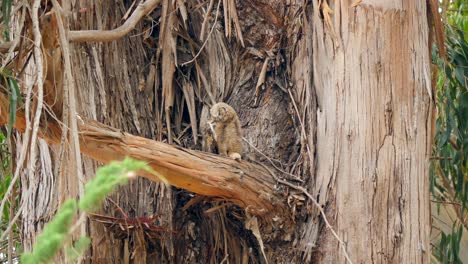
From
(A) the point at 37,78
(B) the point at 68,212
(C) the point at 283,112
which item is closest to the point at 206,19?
(C) the point at 283,112

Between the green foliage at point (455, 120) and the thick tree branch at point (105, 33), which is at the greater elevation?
the thick tree branch at point (105, 33)

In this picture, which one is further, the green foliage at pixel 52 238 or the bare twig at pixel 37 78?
the bare twig at pixel 37 78

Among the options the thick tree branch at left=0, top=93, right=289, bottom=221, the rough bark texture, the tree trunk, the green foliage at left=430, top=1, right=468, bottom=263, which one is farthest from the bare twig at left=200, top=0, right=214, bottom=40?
the green foliage at left=430, top=1, right=468, bottom=263

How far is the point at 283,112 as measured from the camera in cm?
373

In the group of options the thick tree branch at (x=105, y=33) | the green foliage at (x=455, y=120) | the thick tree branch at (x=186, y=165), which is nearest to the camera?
the thick tree branch at (x=186, y=165)

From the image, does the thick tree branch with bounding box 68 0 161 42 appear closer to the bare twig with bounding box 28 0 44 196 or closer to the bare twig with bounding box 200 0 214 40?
the bare twig with bounding box 28 0 44 196

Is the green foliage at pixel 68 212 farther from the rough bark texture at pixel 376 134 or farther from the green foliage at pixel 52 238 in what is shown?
the rough bark texture at pixel 376 134

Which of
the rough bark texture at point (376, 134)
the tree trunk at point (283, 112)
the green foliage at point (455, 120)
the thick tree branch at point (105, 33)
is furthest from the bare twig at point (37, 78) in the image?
the green foliage at point (455, 120)

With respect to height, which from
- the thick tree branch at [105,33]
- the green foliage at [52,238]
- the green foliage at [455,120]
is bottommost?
the green foliage at [455,120]

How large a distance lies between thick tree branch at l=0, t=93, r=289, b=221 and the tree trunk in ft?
0.45

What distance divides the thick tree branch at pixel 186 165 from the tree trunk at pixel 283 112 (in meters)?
0.14

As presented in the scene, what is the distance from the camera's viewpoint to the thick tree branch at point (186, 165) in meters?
2.92

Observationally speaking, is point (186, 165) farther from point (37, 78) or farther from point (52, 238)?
point (52, 238)

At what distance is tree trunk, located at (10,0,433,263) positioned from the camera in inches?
129
